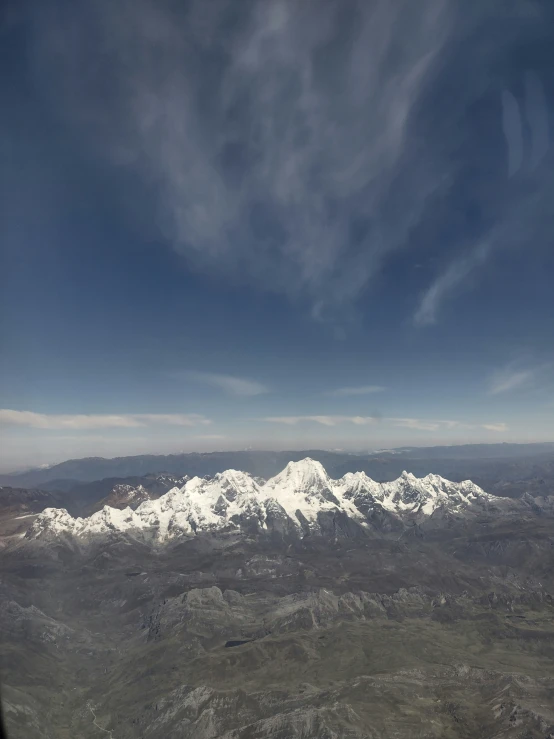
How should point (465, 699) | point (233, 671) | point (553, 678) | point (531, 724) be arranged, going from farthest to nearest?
1. point (233, 671)
2. point (553, 678)
3. point (465, 699)
4. point (531, 724)

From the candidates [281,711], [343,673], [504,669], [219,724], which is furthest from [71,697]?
[504,669]

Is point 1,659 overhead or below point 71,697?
overhead

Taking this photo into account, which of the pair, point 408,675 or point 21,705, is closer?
point 21,705

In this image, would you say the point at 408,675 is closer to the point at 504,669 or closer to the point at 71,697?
the point at 504,669

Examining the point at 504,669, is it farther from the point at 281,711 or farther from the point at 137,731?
the point at 137,731

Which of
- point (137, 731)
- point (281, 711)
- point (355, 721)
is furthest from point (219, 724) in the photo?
point (355, 721)

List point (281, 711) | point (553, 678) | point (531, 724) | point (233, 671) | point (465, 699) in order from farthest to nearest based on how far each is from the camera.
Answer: point (233, 671), point (553, 678), point (465, 699), point (281, 711), point (531, 724)

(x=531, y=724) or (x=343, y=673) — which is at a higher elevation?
(x=531, y=724)

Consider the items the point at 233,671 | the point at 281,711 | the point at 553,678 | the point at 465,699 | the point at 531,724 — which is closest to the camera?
the point at 531,724

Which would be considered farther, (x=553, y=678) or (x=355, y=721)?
(x=553, y=678)
